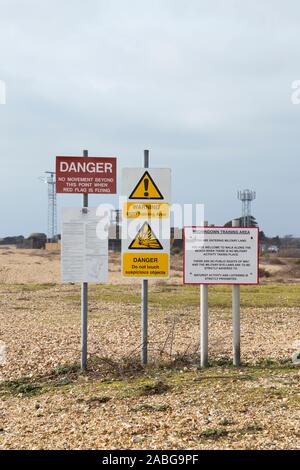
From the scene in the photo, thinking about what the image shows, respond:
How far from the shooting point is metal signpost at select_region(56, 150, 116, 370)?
→ 849 centimetres

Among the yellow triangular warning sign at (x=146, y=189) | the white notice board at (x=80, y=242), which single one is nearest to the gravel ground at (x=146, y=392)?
the white notice board at (x=80, y=242)

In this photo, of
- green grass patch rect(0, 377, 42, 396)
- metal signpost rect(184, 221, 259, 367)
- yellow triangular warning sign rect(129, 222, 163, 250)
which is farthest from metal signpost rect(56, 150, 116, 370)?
green grass patch rect(0, 377, 42, 396)

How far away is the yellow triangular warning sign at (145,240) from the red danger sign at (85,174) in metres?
0.72

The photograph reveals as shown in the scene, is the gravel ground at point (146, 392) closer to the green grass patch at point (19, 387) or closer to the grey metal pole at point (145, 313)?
the green grass patch at point (19, 387)

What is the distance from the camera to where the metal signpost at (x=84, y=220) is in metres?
8.49

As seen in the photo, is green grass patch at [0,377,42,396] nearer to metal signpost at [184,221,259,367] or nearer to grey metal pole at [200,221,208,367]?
grey metal pole at [200,221,208,367]

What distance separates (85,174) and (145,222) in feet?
3.29

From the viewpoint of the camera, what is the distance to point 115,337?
40.8 feet

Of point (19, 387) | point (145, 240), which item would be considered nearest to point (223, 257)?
point (145, 240)

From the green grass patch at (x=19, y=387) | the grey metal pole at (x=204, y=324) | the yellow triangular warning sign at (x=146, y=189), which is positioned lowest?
the green grass patch at (x=19, y=387)

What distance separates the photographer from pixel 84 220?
854cm

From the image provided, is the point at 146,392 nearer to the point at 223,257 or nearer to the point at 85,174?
the point at 223,257

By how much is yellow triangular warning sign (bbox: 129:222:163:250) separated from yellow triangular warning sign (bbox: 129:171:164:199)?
0.37 meters
